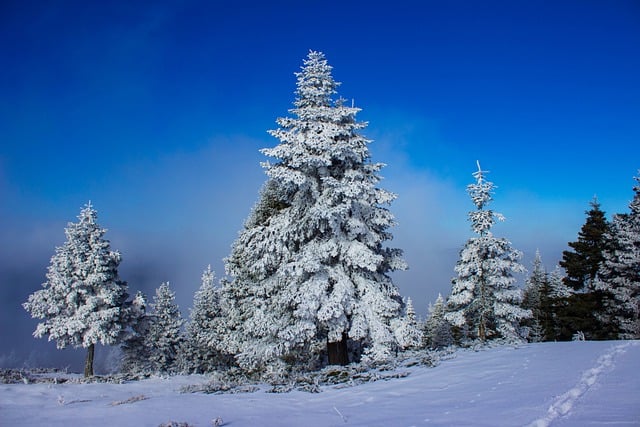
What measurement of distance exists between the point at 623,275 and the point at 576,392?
26.5 metres

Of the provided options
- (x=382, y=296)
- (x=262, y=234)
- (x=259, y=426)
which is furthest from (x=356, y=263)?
(x=259, y=426)

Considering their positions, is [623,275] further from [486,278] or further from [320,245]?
[320,245]

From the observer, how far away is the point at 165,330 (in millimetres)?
43656

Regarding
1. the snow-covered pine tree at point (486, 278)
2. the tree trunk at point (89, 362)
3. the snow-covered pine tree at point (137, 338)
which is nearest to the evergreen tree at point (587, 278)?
the snow-covered pine tree at point (486, 278)

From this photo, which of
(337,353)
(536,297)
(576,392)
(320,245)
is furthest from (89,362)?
(536,297)

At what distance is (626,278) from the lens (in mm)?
27906

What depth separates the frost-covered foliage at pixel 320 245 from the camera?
1619 cm

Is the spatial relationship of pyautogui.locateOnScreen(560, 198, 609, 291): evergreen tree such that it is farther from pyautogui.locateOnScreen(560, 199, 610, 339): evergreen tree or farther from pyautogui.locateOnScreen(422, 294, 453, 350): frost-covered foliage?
pyautogui.locateOnScreen(422, 294, 453, 350): frost-covered foliage

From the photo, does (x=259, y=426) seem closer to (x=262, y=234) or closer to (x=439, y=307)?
(x=262, y=234)

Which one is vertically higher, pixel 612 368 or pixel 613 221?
pixel 613 221

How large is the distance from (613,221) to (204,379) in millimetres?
29567

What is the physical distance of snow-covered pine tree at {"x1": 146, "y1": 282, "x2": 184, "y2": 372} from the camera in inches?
1654

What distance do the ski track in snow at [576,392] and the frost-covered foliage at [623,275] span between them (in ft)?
61.9

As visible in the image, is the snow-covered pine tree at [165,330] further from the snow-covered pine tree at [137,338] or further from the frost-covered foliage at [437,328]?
the frost-covered foliage at [437,328]
